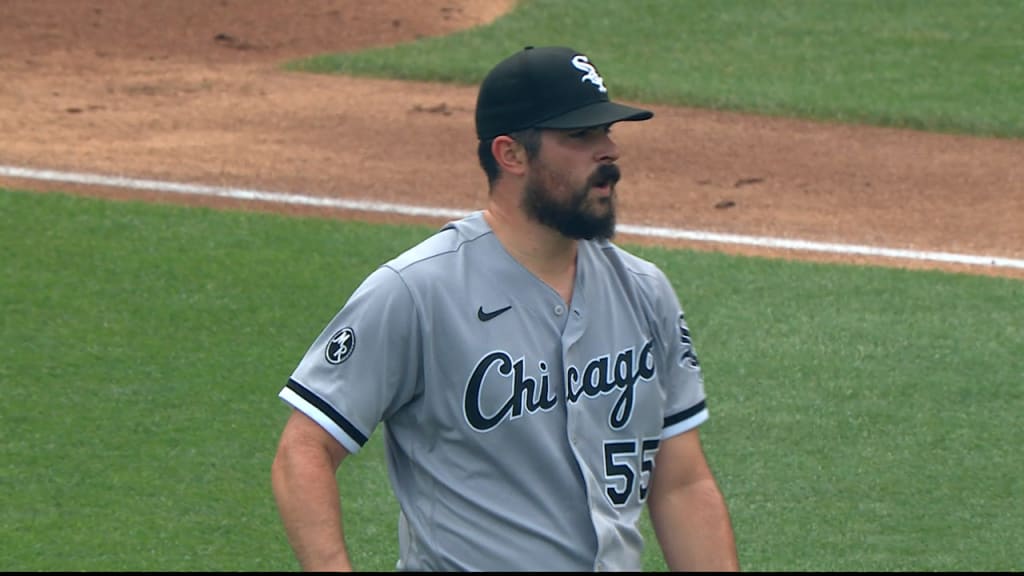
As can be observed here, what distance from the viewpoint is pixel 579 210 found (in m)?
3.01

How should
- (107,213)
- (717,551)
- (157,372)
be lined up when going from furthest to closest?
(107,213) < (157,372) < (717,551)

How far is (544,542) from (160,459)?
2.92 m

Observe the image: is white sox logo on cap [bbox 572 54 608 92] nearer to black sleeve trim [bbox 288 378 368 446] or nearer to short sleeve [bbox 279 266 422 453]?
short sleeve [bbox 279 266 422 453]

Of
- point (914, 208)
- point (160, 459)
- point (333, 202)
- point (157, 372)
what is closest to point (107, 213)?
point (333, 202)

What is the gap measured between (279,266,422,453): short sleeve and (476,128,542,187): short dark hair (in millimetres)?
294

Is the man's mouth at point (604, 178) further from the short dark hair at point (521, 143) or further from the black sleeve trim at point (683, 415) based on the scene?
the black sleeve trim at point (683, 415)

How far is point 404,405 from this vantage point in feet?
9.84

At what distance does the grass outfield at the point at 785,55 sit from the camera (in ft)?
35.6

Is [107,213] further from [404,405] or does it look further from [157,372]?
[404,405]

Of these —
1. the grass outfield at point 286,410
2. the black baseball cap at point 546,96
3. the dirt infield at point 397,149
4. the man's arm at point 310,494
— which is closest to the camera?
the man's arm at point 310,494

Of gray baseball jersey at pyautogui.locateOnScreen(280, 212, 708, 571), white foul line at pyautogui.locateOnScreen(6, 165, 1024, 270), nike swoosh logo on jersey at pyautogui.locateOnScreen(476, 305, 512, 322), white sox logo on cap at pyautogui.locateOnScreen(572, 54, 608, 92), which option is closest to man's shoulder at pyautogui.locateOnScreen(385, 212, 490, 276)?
gray baseball jersey at pyautogui.locateOnScreen(280, 212, 708, 571)

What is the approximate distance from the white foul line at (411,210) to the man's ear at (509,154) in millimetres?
5133

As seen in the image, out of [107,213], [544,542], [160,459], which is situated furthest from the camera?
[107,213]

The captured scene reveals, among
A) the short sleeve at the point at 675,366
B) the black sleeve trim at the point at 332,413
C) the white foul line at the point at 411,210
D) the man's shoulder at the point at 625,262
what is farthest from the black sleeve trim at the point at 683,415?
the white foul line at the point at 411,210
